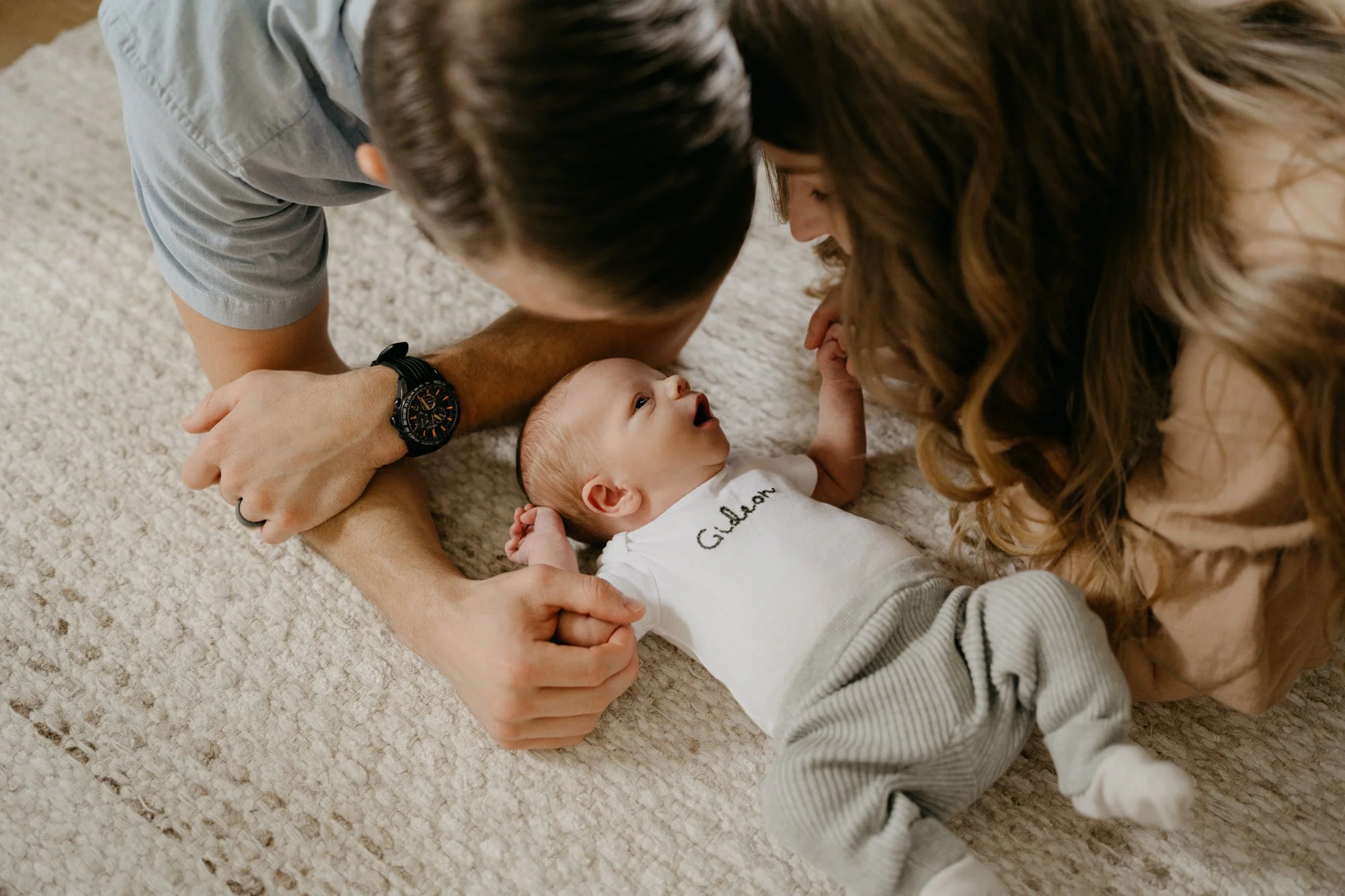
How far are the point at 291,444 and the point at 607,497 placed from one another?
335 millimetres

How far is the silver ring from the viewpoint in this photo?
108 centimetres

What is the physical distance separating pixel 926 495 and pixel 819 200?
1.57ft

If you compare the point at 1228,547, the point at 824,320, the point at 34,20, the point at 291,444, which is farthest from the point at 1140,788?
the point at 34,20

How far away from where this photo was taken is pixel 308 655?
1.08m

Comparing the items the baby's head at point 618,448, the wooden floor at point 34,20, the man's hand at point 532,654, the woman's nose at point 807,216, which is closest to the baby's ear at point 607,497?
the baby's head at point 618,448

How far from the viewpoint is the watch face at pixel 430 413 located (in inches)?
43.8

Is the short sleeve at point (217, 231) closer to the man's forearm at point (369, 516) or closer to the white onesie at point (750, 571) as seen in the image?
the man's forearm at point (369, 516)

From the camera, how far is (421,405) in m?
1.12

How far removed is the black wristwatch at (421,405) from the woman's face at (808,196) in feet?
1.51

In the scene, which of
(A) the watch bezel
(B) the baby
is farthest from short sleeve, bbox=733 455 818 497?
(A) the watch bezel

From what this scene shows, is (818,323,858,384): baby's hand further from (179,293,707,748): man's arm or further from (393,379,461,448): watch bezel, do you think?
(393,379,461,448): watch bezel

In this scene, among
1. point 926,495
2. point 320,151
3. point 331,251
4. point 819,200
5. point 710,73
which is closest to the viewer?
point 710,73

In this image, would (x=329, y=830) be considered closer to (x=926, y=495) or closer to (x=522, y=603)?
(x=522, y=603)

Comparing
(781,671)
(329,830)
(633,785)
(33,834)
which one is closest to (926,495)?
(781,671)
